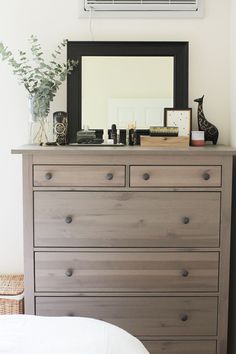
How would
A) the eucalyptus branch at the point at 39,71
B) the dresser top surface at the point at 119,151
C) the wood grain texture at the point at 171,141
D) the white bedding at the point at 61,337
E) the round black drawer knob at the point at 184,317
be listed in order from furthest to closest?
1. the eucalyptus branch at the point at 39,71
2. the wood grain texture at the point at 171,141
3. the round black drawer knob at the point at 184,317
4. the dresser top surface at the point at 119,151
5. the white bedding at the point at 61,337

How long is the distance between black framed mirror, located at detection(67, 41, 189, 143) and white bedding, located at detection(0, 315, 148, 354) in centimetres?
152

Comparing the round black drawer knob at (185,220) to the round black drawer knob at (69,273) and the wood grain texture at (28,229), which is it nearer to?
the round black drawer knob at (69,273)

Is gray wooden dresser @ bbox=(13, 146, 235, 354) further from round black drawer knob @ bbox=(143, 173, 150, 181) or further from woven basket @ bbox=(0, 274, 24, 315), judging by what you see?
woven basket @ bbox=(0, 274, 24, 315)

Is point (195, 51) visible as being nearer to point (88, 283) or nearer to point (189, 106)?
point (189, 106)

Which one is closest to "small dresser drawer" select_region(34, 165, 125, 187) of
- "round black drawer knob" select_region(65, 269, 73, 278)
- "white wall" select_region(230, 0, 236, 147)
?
"round black drawer knob" select_region(65, 269, 73, 278)

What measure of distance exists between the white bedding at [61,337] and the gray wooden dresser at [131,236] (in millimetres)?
840

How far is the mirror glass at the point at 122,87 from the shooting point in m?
3.18

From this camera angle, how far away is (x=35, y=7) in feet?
10.5

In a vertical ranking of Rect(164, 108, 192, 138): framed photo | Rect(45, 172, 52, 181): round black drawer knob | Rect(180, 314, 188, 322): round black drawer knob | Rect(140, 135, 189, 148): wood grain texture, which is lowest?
Rect(180, 314, 188, 322): round black drawer knob

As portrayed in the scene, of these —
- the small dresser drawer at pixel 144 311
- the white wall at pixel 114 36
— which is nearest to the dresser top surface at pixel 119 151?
the white wall at pixel 114 36

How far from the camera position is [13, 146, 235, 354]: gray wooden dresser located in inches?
108

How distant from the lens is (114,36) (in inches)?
126

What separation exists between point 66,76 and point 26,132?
420 millimetres

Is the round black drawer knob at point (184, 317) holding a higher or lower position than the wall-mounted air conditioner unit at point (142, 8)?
lower
